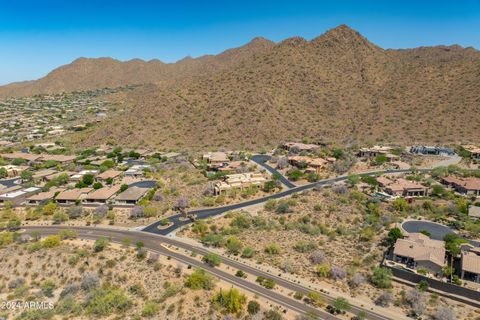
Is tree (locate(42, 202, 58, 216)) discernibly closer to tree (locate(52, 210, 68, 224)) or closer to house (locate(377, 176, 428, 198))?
tree (locate(52, 210, 68, 224))

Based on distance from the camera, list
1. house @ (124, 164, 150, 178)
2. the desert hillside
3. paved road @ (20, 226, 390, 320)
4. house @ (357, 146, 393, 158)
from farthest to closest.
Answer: the desert hillside
house @ (357, 146, 393, 158)
house @ (124, 164, 150, 178)
paved road @ (20, 226, 390, 320)

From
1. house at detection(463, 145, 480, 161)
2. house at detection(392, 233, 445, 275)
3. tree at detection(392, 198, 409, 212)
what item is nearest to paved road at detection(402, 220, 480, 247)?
tree at detection(392, 198, 409, 212)

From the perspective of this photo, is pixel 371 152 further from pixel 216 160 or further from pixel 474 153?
pixel 216 160

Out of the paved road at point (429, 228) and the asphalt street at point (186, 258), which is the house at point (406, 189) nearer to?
the paved road at point (429, 228)

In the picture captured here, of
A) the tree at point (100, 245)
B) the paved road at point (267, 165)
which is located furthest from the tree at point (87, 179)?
the paved road at point (267, 165)

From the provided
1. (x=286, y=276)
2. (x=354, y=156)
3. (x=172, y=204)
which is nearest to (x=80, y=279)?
(x=172, y=204)

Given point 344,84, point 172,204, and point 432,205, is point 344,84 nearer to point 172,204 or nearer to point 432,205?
point 432,205

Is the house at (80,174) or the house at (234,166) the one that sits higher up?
the house at (234,166)
